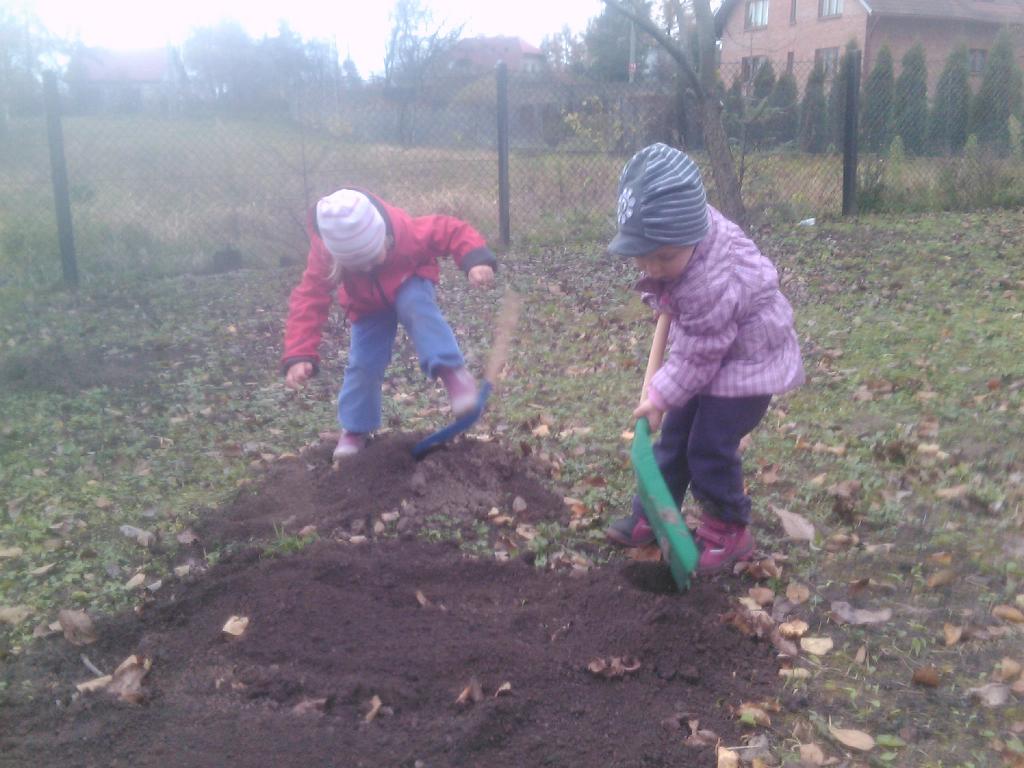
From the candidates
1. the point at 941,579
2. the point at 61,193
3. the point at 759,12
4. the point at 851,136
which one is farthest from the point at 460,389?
the point at 759,12

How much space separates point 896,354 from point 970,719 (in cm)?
365

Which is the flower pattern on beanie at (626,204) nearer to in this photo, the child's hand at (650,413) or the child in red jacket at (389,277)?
the child's hand at (650,413)

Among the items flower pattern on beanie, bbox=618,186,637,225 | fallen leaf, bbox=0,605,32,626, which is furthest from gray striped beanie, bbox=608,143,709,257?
fallen leaf, bbox=0,605,32,626

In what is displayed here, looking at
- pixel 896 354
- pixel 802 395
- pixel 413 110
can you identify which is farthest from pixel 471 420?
pixel 413 110

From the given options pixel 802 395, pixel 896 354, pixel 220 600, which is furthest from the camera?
pixel 896 354

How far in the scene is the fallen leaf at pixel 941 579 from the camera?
3.19 metres

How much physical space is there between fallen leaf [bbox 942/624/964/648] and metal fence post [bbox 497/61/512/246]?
7.27 meters

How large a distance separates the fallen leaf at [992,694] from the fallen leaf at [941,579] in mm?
566

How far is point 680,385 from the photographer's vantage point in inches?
120

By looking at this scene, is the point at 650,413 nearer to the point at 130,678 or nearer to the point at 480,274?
the point at 480,274

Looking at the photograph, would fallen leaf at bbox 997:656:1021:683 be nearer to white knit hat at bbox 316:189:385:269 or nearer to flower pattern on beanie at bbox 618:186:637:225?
flower pattern on beanie at bbox 618:186:637:225

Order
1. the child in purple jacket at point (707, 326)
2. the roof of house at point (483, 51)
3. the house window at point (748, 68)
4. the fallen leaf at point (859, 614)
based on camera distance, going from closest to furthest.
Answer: the child in purple jacket at point (707, 326), the fallen leaf at point (859, 614), the house window at point (748, 68), the roof of house at point (483, 51)

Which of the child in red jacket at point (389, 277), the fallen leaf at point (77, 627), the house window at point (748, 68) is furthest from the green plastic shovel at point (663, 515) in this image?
the house window at point (748, 68)

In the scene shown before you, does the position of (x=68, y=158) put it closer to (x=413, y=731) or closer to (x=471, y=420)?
(x=471, y=420)
